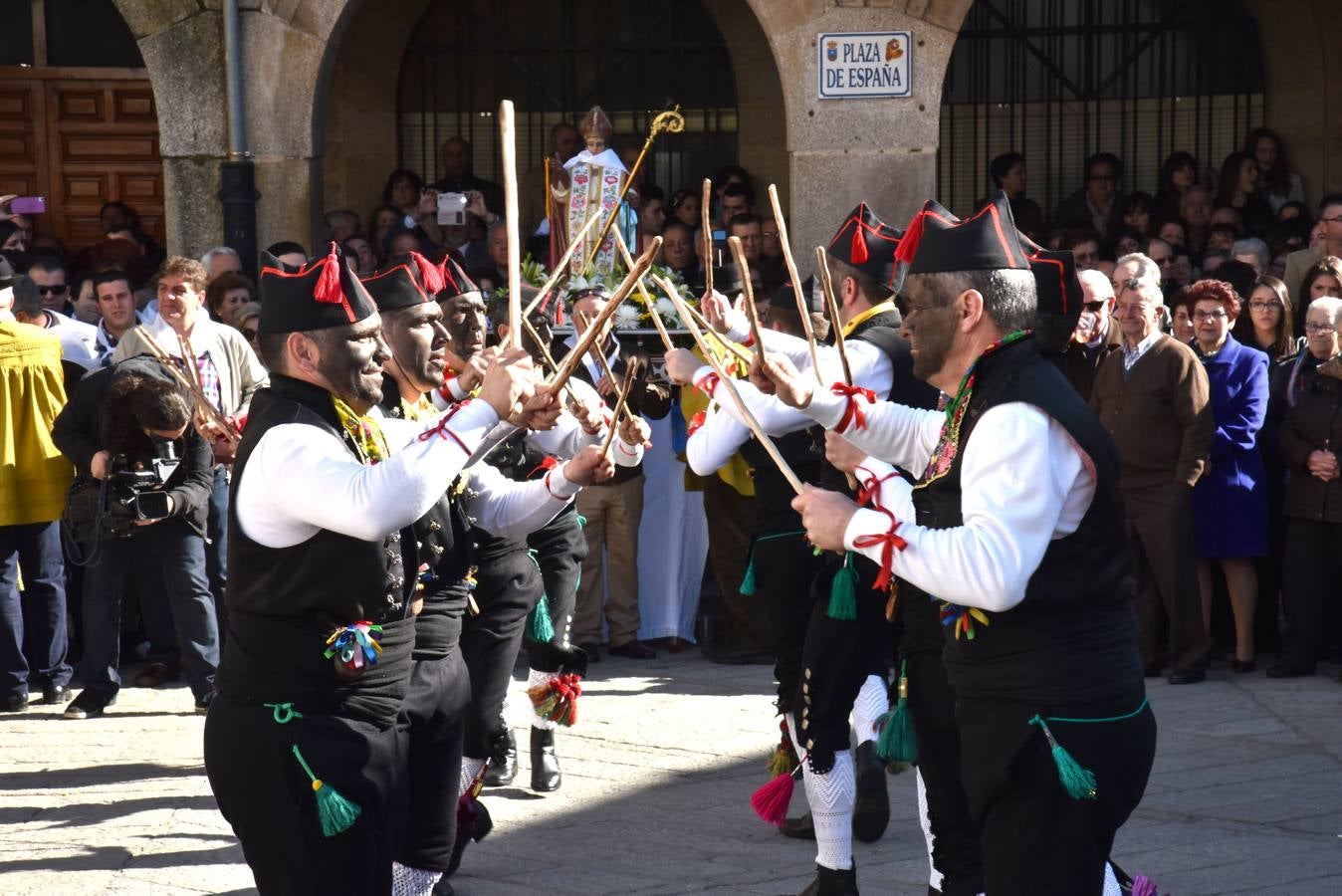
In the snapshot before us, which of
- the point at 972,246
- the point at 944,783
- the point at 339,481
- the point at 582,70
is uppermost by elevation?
the point at 582,70

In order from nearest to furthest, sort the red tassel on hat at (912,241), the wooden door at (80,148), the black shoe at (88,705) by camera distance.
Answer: the red tassel on hat at (912,241)
the black shoe at (88,705)
the wooden door at (80,148)

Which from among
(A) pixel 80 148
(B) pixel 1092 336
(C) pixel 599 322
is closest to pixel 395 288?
(C) pixel 599 322

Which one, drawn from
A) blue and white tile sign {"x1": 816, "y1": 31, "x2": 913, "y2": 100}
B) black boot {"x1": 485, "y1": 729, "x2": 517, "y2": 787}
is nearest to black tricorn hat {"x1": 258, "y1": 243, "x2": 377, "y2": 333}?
black boot {"x1": 485, "y1": 729, "x2": 517, "y2": 787}

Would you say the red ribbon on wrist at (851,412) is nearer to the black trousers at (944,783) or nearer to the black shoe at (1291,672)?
the black trousers at (944,783)

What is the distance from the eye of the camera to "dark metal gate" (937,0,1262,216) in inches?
558

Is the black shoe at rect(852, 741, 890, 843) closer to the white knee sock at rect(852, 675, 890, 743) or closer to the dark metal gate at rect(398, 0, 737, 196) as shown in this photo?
the white knee sock at rect(852, 675, 890, 743)

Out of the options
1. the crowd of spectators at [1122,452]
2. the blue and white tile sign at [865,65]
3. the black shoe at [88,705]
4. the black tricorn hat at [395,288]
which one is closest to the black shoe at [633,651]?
the crowd of spectators at [1122,452]

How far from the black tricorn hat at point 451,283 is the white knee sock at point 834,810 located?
6.21 feet

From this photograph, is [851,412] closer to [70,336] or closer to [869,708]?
[869,708]

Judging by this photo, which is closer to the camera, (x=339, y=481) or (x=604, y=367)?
(x=339, y=481)

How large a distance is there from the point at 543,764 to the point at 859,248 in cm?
248

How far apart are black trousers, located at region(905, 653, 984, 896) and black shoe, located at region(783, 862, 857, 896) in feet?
3.14

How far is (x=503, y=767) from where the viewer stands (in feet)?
22.7

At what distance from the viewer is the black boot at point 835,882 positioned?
545 centimetres
